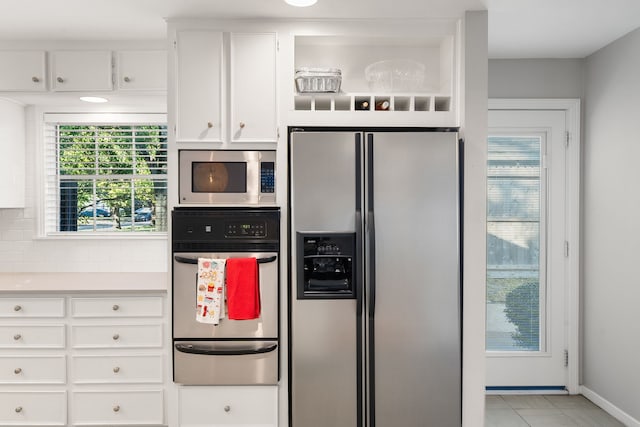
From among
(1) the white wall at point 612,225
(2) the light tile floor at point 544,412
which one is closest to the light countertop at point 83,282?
(2) the light tile floor at point 544,412

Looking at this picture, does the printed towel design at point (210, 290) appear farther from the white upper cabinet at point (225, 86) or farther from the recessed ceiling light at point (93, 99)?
the recessed ceiling light at point (93, 99)

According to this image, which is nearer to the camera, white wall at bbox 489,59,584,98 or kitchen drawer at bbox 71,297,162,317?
kitchen drawer at bbox 71,297,162,317

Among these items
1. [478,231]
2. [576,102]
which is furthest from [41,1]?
[576,102]

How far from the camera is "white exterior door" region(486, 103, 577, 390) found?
3.63 m

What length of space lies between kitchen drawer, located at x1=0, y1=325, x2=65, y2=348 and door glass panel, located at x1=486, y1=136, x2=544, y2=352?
9.73ft

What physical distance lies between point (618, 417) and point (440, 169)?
2162mm

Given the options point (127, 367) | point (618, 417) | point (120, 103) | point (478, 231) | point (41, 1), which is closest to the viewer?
point (41, 1)

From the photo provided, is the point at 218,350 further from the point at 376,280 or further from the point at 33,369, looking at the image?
the point at 33,369

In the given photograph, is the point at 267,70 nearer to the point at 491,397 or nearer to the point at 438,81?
the point at 438,81

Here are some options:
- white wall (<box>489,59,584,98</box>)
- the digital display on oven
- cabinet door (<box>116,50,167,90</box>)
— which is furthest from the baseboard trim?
cabinet door (<box>116,50,167,90</box>)

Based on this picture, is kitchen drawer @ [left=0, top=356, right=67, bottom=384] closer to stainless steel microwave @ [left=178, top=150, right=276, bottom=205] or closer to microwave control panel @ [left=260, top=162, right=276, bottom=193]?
stainless steel microwave @ [left=178, top=150, right=276, bottom=205]

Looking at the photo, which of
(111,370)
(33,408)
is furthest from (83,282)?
(33,408)

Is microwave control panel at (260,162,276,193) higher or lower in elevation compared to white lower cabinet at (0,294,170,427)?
higher

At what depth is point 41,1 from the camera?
2510 millimetres
